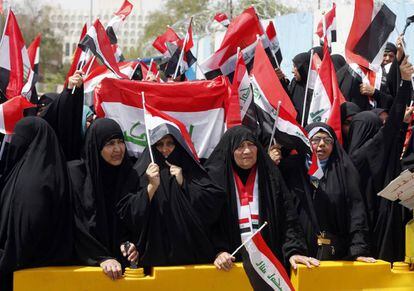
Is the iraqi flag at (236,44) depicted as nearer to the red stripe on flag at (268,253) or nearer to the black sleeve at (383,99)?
the black sleeve at (383,99)

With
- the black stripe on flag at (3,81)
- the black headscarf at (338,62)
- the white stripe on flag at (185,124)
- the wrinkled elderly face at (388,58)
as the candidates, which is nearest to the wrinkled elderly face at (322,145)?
the white stripe on flag at (185,124)

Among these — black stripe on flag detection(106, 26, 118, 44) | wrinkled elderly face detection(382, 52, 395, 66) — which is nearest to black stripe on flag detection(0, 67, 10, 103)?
black stripe on flag detection(106, 26, 118, 44)

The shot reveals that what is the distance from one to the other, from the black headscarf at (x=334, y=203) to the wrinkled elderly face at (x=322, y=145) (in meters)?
0.05

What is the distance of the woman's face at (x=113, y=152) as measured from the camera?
5816 millimetres

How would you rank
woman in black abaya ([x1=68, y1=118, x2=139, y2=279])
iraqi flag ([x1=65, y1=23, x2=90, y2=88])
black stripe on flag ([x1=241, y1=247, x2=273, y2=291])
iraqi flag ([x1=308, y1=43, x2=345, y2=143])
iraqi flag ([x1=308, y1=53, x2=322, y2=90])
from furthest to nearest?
iraqi flag ([x1=65, y1=23, x2=90, y2=88])
iraqi flag ([x1=308, y1=53, x2=322, y2=90])
iraqi flag ([x1=308, y1=43, x2=345, y2=143])
woman in black abaya ([x1=68, y1=118, x2=139, y2=279])
black stripe on flag ([x1=241, y1=247, x2=273, y2=291])

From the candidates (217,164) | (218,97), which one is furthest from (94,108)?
(217,164)

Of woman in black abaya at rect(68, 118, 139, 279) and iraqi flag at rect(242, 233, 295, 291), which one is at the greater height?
woman in black abaya at rect(68, 118, 139, 279)

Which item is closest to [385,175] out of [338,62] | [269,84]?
[269,84]

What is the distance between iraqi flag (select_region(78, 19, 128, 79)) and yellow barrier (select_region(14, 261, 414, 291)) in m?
2.45

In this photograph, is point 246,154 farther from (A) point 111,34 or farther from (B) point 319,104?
(A) point 111,34

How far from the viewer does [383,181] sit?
6766mm

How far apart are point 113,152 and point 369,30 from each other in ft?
9.07

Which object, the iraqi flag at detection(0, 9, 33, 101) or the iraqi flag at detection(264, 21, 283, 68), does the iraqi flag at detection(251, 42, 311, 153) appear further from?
the iraqi flag at detection(0, 9, 33, 101)

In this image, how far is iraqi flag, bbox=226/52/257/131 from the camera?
272 inches
